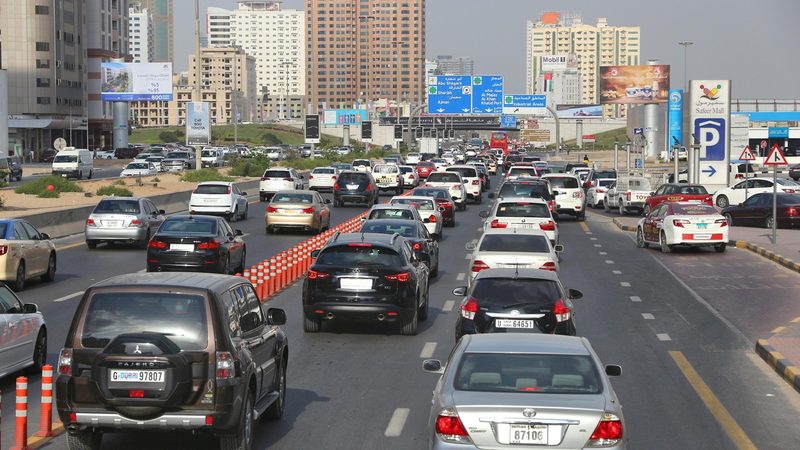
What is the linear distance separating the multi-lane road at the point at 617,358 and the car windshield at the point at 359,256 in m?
1.15

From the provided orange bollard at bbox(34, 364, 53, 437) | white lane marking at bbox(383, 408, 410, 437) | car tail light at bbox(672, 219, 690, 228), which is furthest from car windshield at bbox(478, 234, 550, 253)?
car tail light at bbox(672, 219, 690, 228)

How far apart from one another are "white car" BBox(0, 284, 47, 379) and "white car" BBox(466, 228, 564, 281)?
7.54 meters

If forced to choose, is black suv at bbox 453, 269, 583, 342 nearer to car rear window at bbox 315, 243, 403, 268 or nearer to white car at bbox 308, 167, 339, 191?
car rear window at bbox 315, 243, 403, 268

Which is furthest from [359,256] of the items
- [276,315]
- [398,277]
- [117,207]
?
[117,207]

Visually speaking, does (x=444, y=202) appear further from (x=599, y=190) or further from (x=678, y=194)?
(x=599, y=190)

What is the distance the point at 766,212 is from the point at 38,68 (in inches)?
4032

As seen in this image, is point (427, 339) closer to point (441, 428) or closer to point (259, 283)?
point (259, 283)

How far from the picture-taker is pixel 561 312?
1452cm

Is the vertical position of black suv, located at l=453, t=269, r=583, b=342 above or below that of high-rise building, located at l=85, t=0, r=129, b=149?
below

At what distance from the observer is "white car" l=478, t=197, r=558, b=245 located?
2856cm

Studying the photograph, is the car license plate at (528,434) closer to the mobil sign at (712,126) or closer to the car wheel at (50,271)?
the car wheel at (50,271)

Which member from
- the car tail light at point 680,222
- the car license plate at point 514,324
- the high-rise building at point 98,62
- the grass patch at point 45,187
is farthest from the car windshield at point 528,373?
the high-rise building at point 98,62

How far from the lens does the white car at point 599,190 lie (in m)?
54.9

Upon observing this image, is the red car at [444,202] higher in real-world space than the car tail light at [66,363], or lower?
lower
